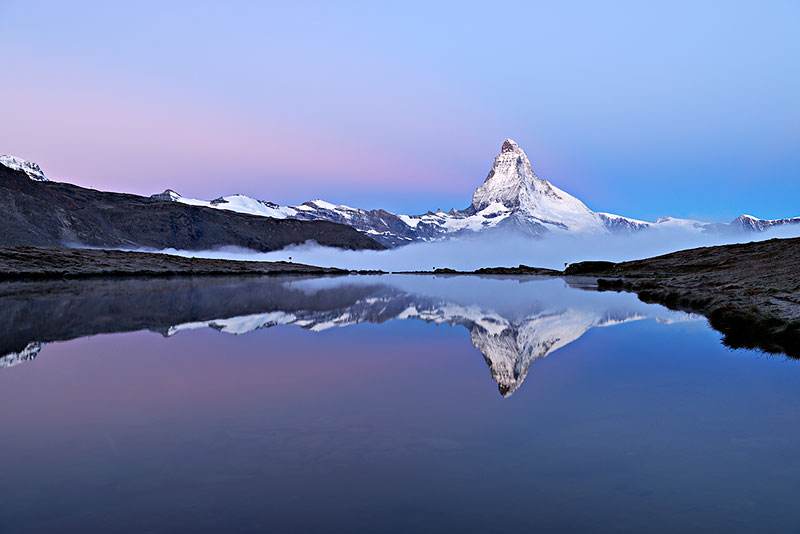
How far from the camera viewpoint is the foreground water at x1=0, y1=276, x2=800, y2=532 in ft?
27.7

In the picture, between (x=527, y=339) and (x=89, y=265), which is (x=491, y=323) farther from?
(x=89, y=265)

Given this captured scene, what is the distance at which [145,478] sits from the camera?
9602 millimetres

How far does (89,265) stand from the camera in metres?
115

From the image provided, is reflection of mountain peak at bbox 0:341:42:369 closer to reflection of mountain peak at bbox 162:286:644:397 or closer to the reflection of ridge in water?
the reflection of ridge in water

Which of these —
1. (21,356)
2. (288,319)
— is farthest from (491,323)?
(21,356)

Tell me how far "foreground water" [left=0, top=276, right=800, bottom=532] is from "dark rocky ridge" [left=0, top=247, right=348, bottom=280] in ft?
263

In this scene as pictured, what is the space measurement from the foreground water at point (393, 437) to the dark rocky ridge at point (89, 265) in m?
80.0

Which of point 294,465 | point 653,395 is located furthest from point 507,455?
point 653,395

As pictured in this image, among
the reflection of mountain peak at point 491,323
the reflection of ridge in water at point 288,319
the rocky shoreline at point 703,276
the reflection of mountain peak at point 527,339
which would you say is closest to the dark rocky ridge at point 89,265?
the rocky shoreline at point 703,276

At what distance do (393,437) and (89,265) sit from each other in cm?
11995

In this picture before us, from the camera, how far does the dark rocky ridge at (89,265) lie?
310ft

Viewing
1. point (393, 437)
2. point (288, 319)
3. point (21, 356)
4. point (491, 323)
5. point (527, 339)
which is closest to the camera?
point (393, 437)

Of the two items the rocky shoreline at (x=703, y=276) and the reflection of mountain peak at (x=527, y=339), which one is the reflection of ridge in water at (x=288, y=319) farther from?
the rocky shoreline at (x=703, y=276)

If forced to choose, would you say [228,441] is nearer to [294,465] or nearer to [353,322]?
[294,465]
